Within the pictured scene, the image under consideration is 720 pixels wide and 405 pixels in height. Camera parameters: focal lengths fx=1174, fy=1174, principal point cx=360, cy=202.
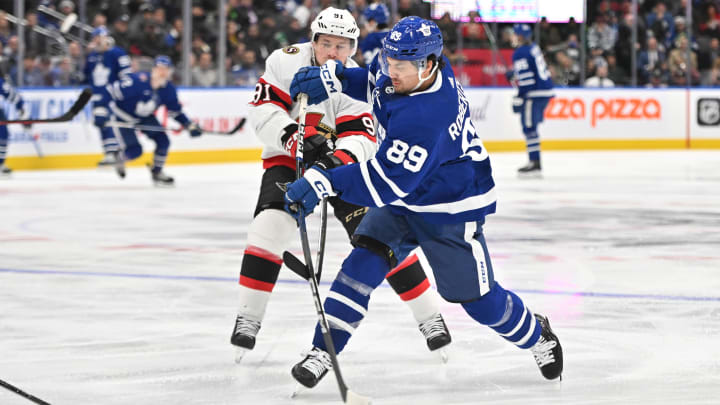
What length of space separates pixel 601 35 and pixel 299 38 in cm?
441

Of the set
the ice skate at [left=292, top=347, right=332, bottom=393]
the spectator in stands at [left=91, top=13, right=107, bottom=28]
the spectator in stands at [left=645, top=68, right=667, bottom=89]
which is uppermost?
the spectator in stands at [left=91, top=13, right=107, bottom=28]

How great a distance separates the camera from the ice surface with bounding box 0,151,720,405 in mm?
3217

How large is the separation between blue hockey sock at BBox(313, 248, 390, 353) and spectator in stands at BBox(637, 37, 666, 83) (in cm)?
1326

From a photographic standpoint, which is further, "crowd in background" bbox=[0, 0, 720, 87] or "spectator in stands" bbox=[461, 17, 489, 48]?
"spectator in stands" bbox=[461, 17, 489, 48]

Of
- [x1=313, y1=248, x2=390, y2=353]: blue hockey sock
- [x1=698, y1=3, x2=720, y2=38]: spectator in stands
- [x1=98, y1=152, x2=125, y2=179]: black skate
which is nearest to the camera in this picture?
[x1=313, y1=248, x2=390, y2=353]: blue hockey sock

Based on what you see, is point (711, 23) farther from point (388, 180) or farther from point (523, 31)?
point (388, 180)

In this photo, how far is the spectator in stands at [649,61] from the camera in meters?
→ 15.8

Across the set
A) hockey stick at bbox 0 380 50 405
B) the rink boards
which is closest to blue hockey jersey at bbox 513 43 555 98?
the rink boards

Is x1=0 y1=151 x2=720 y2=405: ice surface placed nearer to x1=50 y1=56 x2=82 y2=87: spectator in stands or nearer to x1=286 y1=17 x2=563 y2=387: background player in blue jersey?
x1=286 y1=17 x2=563 y2=387: background player in blue jersey

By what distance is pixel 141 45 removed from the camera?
12789mm

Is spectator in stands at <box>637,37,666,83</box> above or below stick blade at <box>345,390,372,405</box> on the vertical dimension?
above

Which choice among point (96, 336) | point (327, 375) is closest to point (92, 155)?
point (96, 336)

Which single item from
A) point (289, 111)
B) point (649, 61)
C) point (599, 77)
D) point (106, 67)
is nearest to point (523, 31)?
point (106, 67)

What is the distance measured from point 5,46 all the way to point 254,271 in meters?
8.51
